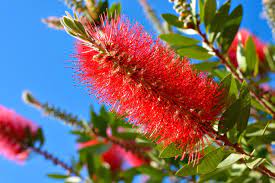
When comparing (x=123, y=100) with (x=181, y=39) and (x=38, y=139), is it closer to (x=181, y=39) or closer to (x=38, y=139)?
(x=181, y=39)

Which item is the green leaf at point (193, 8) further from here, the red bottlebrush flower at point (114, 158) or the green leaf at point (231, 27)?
the red bottlebrush flower at point (114, 158)

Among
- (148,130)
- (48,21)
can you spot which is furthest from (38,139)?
(148,130)

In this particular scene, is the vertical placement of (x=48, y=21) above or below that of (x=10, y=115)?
below

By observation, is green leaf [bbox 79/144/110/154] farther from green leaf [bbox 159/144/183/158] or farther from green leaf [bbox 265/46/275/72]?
green leaf [bbox 159/144/183/158]

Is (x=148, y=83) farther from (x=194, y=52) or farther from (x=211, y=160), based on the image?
(x=194, y=52)

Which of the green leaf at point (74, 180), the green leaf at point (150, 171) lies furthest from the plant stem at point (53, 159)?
the green leaf at point (150, 171)

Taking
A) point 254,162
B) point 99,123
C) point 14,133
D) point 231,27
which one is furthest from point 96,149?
point 254,162
